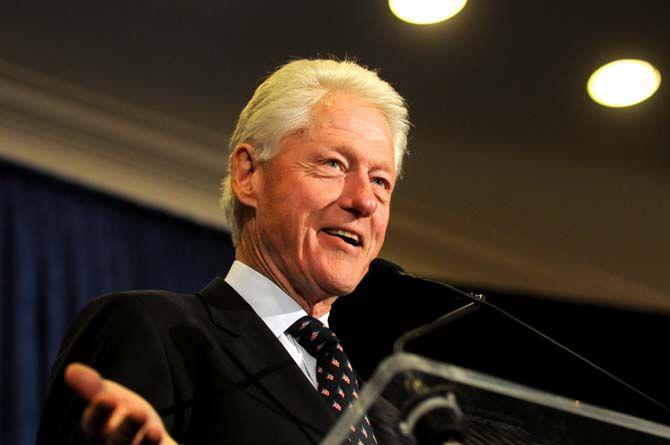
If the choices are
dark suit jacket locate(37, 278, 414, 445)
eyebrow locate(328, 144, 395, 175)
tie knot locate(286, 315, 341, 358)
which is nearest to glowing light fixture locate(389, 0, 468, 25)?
eyebrow locate(328, 144, 395, 175)

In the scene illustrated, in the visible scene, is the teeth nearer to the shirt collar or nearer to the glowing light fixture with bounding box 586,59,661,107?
the shirt collar

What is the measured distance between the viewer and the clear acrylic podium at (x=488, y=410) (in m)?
0.79

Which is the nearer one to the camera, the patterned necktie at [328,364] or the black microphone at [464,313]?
the black microphone at [464,313]

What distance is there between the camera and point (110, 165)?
3.45m

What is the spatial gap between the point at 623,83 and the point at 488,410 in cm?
259

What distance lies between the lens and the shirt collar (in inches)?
60.9

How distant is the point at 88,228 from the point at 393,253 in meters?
1.66

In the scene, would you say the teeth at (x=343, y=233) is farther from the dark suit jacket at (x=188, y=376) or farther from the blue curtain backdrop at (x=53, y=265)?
the blue curtain backdrop at (x=53, y=265)

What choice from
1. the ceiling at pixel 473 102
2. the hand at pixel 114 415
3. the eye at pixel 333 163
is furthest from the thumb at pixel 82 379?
the ceiling at pixel 473 102

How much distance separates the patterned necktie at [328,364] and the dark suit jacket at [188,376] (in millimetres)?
82

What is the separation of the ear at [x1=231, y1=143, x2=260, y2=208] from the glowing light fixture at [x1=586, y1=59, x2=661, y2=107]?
1.84 m

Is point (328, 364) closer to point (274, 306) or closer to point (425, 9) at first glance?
point (274, 306)

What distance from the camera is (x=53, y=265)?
2986 millimetres

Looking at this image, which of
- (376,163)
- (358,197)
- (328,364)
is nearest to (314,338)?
(328,364)
